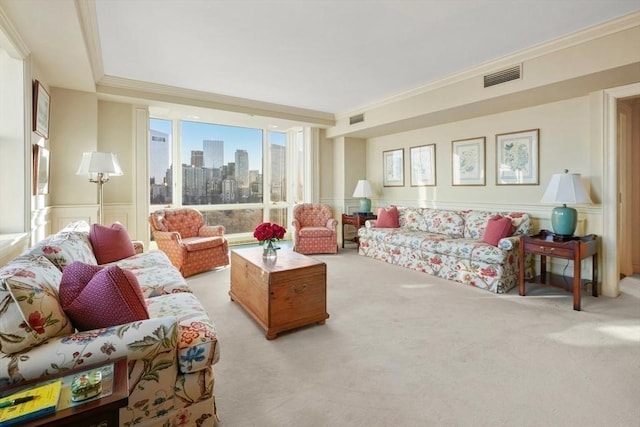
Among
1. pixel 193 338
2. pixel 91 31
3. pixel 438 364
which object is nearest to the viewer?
pixel 193 338

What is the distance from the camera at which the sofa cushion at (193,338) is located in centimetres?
147

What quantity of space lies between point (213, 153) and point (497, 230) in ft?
16.6

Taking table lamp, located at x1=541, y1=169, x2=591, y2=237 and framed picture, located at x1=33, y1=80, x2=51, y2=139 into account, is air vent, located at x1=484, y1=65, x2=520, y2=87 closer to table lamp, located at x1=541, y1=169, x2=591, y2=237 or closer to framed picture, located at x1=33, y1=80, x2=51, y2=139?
table lamp, located at x1=541, y1=169, x2=591, y2=237

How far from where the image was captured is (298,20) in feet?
9.14

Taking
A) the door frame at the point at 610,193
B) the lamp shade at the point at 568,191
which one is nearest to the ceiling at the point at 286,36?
the door frame at the point at 610,193

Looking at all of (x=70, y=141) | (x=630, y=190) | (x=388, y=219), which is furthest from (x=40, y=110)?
(x=630, y=190)

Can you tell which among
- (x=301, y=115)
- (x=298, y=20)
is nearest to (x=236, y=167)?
(x=301, y=115)

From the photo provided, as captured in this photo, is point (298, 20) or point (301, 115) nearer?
point (298, 20)

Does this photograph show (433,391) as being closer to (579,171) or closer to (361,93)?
(579,171)

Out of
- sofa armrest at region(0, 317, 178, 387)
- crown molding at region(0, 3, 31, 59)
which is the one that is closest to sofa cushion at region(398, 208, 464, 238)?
sofa armrest at region(0, 317, 178, 387)

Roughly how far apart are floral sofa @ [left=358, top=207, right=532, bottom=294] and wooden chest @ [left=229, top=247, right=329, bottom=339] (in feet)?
6.77

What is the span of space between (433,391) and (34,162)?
3974 millimetres

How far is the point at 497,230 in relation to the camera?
3.83m

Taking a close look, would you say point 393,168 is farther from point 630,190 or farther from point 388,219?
point 630,190
